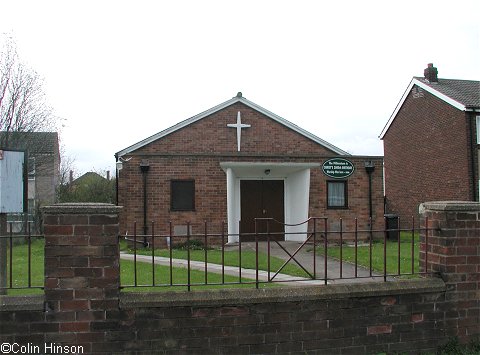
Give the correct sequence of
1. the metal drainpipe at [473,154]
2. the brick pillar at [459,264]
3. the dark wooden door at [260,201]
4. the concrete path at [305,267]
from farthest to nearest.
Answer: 1. the metal drainpipe at [473,154]
2. the dark wooden door at [260,201]
3. the concrete path at [305,267]
4. the brick pillar at [459,264]

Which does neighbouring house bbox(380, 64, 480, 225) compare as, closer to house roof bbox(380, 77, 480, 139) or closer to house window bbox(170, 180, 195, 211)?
house roof bbox(380, 77, 480, 139)

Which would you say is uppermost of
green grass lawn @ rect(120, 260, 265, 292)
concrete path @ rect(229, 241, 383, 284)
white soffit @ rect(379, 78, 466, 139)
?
white soffit @ rect(379, 78, 466, 139)

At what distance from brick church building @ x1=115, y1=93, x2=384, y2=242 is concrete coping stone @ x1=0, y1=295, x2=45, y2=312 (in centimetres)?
995

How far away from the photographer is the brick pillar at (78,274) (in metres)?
4.12

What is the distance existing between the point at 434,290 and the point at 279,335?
1734mm

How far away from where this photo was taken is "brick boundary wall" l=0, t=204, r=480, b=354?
162 inches

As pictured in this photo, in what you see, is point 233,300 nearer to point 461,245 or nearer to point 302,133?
point 461,245

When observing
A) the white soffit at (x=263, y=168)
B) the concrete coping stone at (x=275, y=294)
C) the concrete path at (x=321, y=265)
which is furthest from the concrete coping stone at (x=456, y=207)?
the white soffit at (x=263, y=168)

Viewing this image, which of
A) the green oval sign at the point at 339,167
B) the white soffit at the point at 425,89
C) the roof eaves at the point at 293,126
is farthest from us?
the white soffit at the point at 425,89

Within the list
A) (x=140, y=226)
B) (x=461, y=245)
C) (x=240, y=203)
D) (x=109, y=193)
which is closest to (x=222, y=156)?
(x=240, y=203)

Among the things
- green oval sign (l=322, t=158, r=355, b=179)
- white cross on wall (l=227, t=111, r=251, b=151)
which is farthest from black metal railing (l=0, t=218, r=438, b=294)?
white cross on wall (l=227, t=111, r=251, b=151)

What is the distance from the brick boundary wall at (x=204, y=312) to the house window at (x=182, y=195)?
400 inches

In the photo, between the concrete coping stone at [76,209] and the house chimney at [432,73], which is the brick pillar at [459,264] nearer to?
the concrete coping stone at [76,209]
